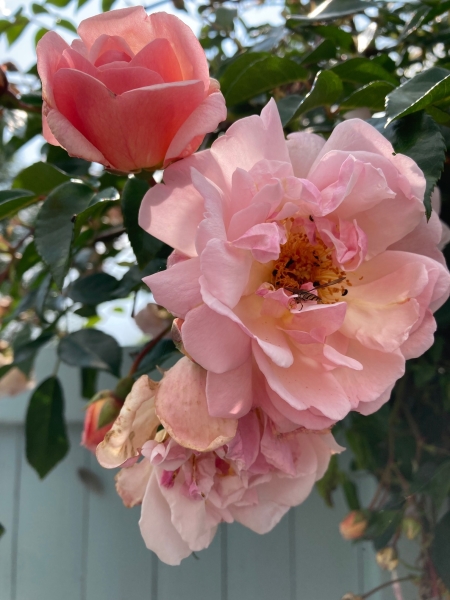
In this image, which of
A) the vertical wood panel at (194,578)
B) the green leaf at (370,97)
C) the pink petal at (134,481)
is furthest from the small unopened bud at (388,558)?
the green leaf at (370,97)

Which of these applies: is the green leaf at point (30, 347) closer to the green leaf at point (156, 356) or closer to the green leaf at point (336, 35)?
the green leaf at point (156, 356)

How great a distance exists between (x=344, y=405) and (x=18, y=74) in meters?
0.53

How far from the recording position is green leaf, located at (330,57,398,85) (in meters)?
0.36

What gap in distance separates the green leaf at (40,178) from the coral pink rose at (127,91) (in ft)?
0.48

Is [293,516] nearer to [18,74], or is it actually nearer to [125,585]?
[125,585]

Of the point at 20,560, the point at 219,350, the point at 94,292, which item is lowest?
the point at 20,560

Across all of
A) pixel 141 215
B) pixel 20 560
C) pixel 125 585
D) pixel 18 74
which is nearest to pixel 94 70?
→ pixel 141 215

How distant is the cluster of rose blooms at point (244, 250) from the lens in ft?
0.71

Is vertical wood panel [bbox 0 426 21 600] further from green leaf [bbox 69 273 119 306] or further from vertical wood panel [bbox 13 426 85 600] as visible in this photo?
green leaf [bbox 69 273 119 306]

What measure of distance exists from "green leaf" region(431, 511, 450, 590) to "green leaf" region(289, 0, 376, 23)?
41 cm

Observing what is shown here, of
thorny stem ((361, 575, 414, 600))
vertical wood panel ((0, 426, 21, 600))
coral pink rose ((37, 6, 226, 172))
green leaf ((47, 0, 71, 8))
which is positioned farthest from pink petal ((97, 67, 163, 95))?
vertical wood panel ((0, 426, 21, 600))

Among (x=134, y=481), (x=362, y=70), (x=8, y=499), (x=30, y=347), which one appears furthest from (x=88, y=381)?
(x=362, y=70)

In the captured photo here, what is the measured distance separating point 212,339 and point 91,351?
0.94 feet

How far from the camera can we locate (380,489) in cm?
47
